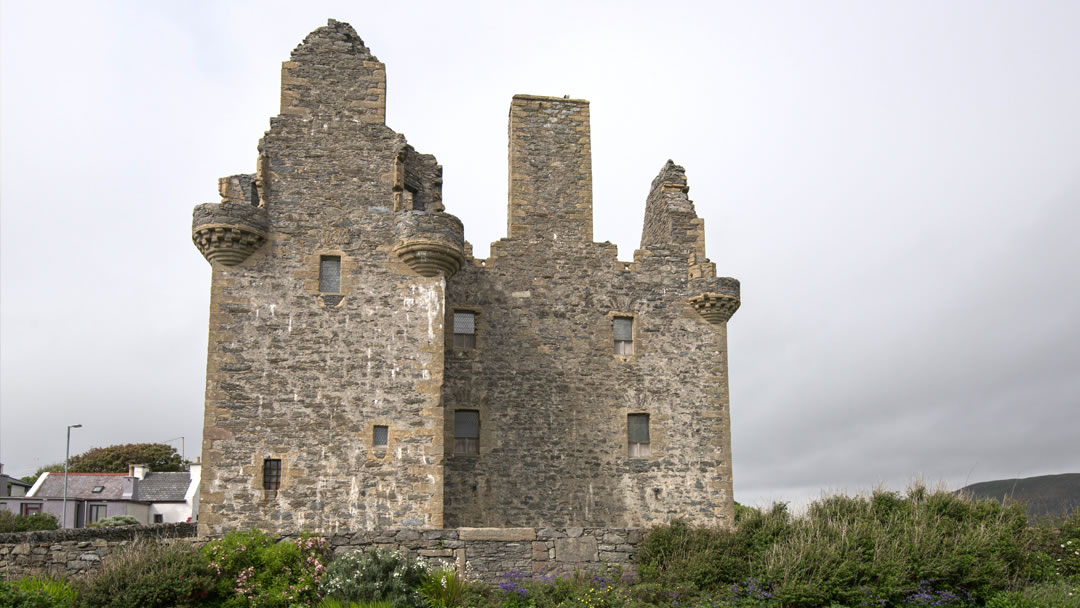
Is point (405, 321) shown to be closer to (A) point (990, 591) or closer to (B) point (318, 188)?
(B) point (318, 188)

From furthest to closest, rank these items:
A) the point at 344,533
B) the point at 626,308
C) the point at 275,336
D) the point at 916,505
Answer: the point at 626,308 < the point at 275,336 < the point at 916,505 < the point at 344,533

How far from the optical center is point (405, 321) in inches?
769

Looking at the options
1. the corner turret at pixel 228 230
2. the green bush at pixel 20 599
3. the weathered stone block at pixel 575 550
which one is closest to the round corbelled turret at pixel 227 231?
the corner turret at pixel 228 230

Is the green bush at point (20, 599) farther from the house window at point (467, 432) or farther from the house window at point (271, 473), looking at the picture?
the house window at point (467, 432)

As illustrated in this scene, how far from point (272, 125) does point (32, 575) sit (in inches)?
401

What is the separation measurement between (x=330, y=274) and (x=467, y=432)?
→ 552 cm

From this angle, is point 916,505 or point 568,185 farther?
point 568,185

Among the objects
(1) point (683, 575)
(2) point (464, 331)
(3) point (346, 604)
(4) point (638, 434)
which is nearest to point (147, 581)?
(3) point (346, 604)

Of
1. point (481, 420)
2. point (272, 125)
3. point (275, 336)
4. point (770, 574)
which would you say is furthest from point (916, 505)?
point (272, 125)

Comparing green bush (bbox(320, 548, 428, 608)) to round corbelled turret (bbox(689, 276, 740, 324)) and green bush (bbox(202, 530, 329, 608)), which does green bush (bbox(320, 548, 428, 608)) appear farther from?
round corbelled turret (bbox(689, 276, 740, 324))

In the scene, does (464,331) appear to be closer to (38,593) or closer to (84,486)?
(38,593)

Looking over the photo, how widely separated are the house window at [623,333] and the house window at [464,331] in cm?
369

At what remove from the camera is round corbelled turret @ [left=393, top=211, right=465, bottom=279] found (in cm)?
1959

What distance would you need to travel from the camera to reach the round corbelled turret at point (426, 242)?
64.3 ft
